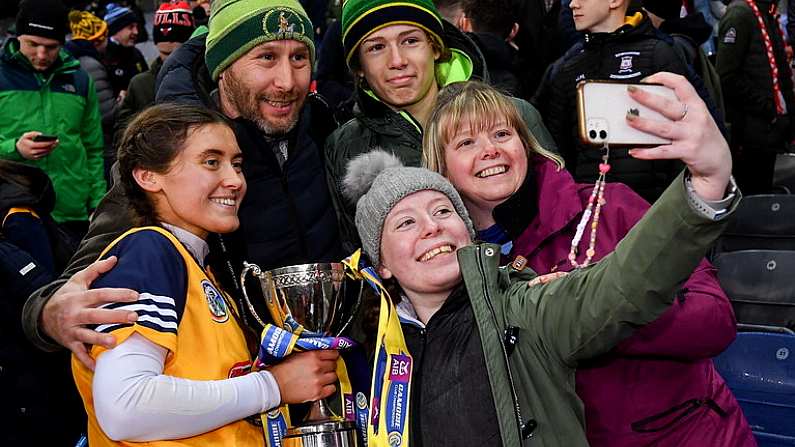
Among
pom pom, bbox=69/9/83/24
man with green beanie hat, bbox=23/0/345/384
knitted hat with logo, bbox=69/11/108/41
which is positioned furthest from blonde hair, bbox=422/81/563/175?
pom pom, bbox=69/9/83/24

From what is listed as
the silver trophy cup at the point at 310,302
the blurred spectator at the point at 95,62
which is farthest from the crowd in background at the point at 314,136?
the blurred spectator at the point at 95,62

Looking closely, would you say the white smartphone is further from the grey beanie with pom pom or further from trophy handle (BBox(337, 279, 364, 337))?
trophy handle (BBox(337, 279, 364, 337))

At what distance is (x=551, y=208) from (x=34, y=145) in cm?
389

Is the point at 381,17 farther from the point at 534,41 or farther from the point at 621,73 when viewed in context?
the point at 534,41

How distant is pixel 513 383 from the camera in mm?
2279

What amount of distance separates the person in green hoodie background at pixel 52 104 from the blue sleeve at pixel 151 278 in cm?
362

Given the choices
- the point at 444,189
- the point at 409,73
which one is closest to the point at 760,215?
the point at 409,73

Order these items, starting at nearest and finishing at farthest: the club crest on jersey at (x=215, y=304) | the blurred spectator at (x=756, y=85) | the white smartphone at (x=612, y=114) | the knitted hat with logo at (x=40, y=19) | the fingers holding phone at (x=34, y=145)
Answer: the white smartphone at (x=612, y=114) < the club crest on jersey at (x=215, y=304) < the fingers holding phone at (x=34, y=145) < the knitted hat with logo at (x=40, y=19) < the blurred spectator at (x=756, y=85)

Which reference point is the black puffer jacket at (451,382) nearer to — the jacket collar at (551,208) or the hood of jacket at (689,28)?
the jacket collar at (551,208)

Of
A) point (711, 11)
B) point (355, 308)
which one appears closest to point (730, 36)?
point (711, 11)

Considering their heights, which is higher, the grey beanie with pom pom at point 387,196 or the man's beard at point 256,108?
the man's beard at point 256,108

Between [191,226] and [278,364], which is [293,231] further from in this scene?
[278,364]

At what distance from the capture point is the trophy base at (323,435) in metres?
2.43

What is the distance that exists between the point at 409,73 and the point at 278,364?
1.32 m
